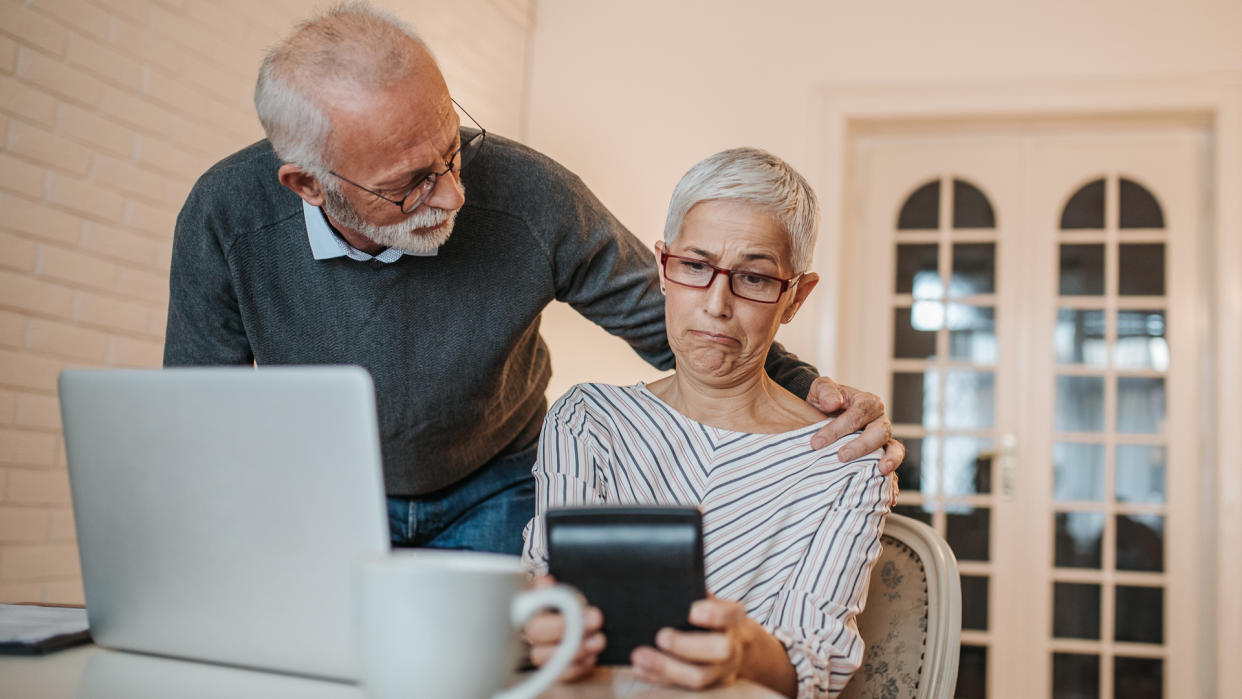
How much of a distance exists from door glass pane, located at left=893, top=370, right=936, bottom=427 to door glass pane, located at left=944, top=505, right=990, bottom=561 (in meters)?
0.38

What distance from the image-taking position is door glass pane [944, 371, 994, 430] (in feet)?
14.0

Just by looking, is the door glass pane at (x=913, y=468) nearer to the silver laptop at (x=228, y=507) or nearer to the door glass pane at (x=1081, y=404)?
the door glass pane at (x=1081, y=404)

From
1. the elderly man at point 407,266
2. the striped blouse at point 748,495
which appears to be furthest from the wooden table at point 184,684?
the elderly man at point 407,266

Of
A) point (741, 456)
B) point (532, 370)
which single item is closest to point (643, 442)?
point (741, 456)

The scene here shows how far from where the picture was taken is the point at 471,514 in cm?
187

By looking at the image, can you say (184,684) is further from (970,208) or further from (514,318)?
(970,208)

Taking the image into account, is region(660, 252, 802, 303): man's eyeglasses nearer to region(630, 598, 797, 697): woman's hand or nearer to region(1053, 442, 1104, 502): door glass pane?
region(630, 598, 797, 697): woman's hand

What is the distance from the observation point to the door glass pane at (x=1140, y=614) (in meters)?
4.03

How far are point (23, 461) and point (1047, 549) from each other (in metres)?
3.55

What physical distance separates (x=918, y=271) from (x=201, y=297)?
3354mm

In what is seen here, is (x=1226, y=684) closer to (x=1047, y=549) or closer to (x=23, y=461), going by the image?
(x=1047, y=549)

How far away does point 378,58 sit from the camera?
143 cm

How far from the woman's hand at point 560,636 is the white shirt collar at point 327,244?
845 mm

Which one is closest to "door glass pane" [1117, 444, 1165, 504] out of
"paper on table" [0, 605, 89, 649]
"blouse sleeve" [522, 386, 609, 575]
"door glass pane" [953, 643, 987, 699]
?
"door glass pane" [953, 643, 987, 699]
